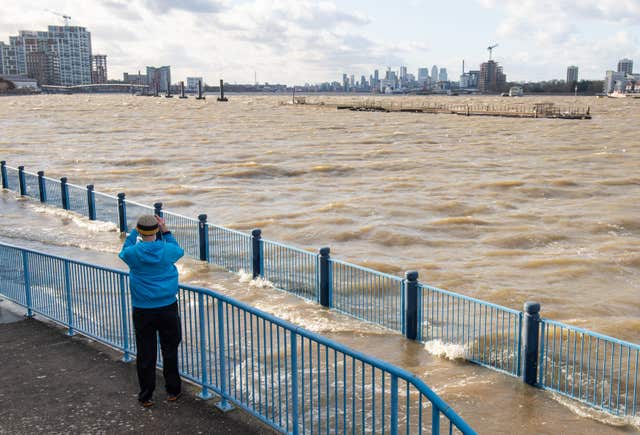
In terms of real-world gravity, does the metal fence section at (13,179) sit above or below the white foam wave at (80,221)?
above

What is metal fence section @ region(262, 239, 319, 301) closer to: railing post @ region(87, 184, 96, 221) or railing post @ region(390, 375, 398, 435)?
railing post @ region(390, 375, 398, 435)

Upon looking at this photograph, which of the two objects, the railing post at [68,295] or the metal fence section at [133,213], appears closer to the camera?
the railing post at [68,295]

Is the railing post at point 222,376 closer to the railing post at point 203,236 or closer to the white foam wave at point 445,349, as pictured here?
the white foam wave at point 445,349

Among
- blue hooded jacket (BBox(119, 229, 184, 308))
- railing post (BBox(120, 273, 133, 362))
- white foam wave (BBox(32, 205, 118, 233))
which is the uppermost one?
blue hooded jacket (BBox(119, 229, 184, 308))

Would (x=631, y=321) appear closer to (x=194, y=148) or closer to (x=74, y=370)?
(x=74, y=370)

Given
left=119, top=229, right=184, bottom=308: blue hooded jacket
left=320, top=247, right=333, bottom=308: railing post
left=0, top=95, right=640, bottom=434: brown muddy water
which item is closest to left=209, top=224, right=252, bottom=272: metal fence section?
left=0, top=95, right=640, bottom=434: brown muddy water

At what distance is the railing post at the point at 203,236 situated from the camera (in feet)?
52.7

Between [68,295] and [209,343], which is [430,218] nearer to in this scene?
[68,295]

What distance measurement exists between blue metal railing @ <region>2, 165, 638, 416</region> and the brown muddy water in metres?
0.35

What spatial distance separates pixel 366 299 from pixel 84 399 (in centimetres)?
732

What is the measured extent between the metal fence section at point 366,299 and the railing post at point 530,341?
8.87ft

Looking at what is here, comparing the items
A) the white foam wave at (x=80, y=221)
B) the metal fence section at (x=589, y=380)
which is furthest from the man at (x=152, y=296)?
the white foam wave at (x=80, y=221)

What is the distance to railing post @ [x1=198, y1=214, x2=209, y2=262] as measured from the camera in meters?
16.1

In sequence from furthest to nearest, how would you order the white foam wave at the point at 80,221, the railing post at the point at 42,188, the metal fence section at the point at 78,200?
the railing post at the point at 42,188
the metal fence section at the point at 78,200
the white foam wave at the point at 80,221
